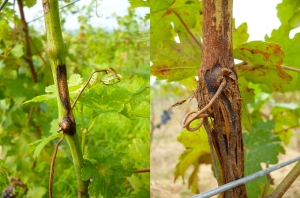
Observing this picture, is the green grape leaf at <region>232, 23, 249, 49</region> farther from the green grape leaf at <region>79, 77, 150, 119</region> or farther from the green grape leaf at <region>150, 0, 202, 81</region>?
the green grape leaf at <region>79, 77, 150, 119</region>

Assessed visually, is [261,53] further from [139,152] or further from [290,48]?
[139,152]

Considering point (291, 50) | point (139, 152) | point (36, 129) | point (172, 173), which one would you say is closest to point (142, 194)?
point (139, 152)

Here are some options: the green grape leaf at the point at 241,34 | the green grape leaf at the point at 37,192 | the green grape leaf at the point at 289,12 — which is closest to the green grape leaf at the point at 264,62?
the green grape leaf at the point at 241,34

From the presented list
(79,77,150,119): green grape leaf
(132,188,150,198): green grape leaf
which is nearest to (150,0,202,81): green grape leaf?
(79,77,150,119): green grape leaf

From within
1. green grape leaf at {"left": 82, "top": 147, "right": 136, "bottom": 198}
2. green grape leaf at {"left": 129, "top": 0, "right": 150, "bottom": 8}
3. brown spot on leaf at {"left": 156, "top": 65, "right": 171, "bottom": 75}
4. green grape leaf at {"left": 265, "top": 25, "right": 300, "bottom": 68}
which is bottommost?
green grape leaf at {"left": 82, "top": 147, "right": 136, "bottom": 198}

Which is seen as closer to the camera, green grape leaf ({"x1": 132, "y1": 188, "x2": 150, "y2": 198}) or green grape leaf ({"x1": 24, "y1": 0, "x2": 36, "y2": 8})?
green grape leaf ({"x1": 132, "y1": 188, "x2": 150, "y2": 198})

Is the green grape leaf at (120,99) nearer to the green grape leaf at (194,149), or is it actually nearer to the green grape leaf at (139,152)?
the green grape leaf at (139,152)
